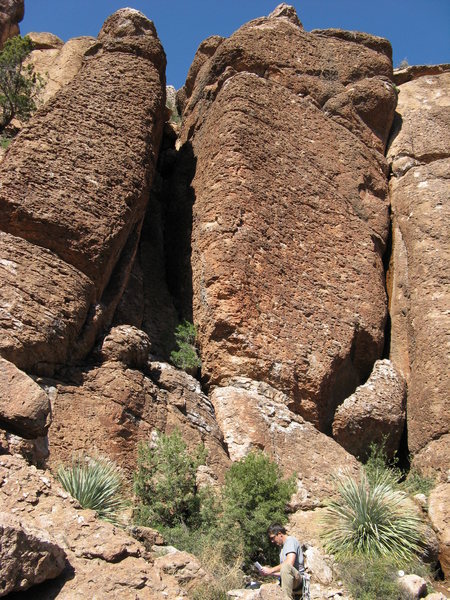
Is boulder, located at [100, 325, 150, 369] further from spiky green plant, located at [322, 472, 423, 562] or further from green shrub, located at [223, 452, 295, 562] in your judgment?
spiky green plant, located at [322, 472, 423, 562]

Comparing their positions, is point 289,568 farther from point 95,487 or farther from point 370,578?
point 95,487

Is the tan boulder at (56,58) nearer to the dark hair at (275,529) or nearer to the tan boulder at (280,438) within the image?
the tan boulder at (280,438)

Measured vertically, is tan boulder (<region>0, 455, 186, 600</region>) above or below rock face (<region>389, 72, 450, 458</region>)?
below

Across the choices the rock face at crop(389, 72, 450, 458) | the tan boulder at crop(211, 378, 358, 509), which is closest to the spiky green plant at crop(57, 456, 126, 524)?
the tan boulder at crop(211, 378, 358, 509)

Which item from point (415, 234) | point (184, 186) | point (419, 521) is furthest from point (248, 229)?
Answer: point (419, 521)

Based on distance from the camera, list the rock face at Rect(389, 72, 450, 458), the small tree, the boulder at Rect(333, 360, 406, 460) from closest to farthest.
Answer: the boulder at Rect(333, 360, 406, 460) → the rock face at Rect(389, 72, 450, 458) → the small tree

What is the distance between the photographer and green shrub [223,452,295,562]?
340 inches

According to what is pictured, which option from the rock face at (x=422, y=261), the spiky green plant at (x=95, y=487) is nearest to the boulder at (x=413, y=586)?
the spiky green plant at (x=95, y=487)

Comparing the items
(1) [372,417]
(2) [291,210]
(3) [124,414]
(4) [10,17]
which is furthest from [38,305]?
(4) [10,17]

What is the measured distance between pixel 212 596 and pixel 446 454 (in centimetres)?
706

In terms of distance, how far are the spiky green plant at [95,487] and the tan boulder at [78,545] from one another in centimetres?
123

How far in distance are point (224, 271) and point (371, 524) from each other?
17.5 feet

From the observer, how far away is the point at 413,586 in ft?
26.3

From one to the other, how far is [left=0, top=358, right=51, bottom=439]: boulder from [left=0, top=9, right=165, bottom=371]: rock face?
184 centimetres
